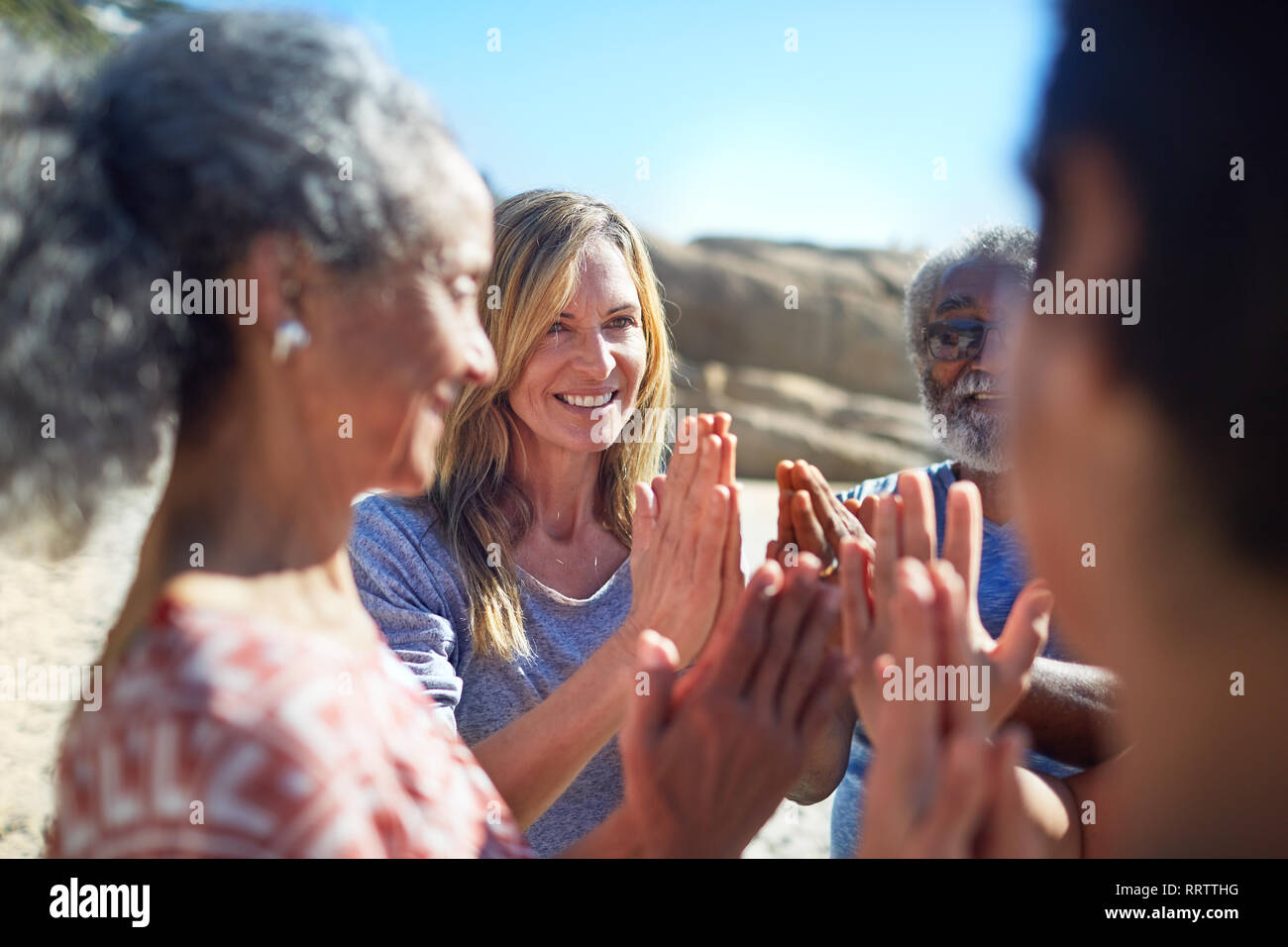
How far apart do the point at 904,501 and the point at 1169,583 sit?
50 centimetres

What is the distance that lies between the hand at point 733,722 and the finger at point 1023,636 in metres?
0.29

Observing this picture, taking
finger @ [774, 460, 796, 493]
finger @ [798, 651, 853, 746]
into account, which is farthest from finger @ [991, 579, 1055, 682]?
finger @ [774, 460, 796, 493]

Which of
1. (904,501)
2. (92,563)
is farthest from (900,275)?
(904,501)

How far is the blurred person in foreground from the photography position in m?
1.07

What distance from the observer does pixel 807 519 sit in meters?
1.93

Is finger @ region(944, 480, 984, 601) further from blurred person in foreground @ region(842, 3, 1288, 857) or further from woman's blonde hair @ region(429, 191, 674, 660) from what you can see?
woman's blonde hair @ region(429, 191, 674, 660)

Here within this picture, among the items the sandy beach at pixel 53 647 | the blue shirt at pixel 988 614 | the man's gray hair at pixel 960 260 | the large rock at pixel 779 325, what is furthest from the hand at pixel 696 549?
the large rock at pixel 779 325

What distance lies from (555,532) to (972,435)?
1.35m

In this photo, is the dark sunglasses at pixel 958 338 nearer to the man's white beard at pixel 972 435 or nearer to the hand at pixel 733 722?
the man's white beard at pixel 972 435

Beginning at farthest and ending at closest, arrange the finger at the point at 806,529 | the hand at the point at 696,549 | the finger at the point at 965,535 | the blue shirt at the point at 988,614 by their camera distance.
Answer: the blue shirt at the point at 988,614
the hand at the point at 696,549
the finger at the point at 806,529
the finger at the point at 965,535

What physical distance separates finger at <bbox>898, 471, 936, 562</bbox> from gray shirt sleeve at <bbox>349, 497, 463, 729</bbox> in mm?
1130

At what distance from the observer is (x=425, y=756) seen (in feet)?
4.38

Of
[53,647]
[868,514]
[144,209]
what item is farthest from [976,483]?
[53,647]

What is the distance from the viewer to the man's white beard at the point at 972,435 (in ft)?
10.2
